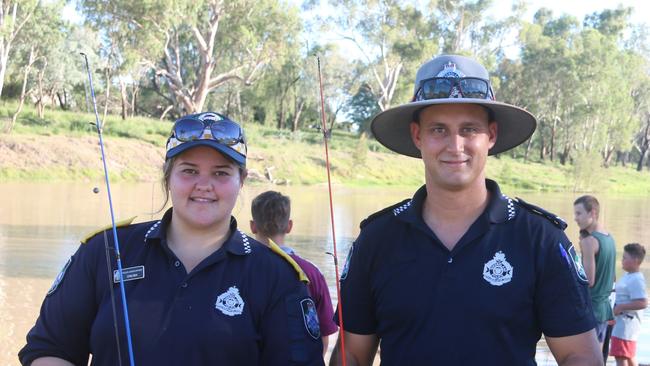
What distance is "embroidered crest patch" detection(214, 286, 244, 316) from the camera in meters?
2.63

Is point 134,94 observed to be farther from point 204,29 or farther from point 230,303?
point 230,303

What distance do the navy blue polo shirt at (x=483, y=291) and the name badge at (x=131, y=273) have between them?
2.64ft

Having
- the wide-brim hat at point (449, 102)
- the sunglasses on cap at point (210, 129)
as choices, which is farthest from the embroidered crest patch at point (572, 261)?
the sunglasses on cap at point (210, 129)

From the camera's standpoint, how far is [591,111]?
56469mm

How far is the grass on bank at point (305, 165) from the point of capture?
112 feet

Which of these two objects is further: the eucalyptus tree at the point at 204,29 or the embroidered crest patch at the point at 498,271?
the eucalyptus tree at the point at 204,29

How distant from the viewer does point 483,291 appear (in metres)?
2.58

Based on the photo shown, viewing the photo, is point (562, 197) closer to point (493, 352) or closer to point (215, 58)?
point (215, 58)

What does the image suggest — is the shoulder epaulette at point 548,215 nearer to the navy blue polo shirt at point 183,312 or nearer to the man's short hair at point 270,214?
the navy blue polo shirt at point 183,312

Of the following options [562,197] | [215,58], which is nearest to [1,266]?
[562,197]

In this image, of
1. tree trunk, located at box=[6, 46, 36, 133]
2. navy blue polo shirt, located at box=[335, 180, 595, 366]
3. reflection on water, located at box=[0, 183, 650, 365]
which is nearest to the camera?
navy blue polo shirt, located at box=[335, 180, 595, 366]

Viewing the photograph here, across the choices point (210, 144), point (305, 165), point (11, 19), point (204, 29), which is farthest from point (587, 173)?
point (210, 144)

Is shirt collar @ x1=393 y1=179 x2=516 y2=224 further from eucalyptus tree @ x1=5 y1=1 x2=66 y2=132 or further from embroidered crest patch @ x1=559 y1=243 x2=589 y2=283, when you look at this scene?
eucalyptus tree @ x1=5 y1=1 x2=66 y2=132

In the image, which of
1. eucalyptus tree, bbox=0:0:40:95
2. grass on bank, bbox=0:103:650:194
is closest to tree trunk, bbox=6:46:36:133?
grass on bank, bbox=0:103:650:194
